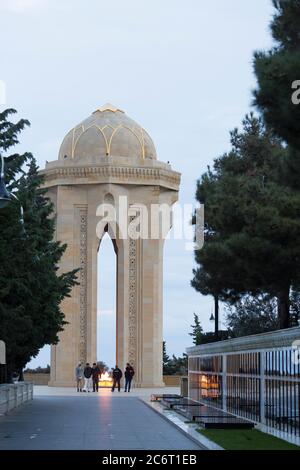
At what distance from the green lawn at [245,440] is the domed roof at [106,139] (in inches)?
1504

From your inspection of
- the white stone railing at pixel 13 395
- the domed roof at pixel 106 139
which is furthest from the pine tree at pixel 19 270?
the domed roof at pixel 106 139

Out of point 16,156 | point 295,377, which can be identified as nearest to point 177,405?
point 16,156

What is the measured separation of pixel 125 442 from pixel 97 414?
31.5 ft

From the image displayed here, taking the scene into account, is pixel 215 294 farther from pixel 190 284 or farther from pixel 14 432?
pixel 14 432

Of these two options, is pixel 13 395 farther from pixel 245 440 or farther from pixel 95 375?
pixel 95 375

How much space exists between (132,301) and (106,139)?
936 centimetres

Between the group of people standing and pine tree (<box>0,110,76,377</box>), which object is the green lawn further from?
the group of people standing

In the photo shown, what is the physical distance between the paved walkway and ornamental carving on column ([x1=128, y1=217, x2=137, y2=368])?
23.7 meters

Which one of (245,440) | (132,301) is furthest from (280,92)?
(132,301)

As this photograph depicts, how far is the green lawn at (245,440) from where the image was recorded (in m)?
18.4

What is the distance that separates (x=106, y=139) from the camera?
59.7m

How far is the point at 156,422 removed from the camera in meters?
26.4

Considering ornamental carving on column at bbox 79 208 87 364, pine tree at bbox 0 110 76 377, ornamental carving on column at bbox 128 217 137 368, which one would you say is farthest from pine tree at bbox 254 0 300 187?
ornamental carving on column at bbox 79 208 87 364
